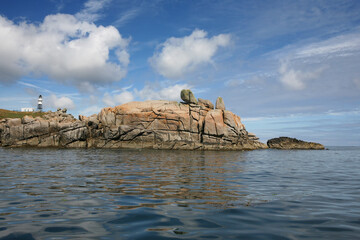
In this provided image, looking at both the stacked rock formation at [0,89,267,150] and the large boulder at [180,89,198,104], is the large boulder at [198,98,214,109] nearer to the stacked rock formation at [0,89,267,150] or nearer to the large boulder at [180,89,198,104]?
the large boulder at [180,89,198,104]

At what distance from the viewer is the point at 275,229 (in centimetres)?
493

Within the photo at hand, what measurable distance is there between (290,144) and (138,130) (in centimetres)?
5250

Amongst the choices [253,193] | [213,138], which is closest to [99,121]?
[213,138]

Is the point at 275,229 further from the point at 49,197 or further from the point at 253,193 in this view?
the point at 49,197

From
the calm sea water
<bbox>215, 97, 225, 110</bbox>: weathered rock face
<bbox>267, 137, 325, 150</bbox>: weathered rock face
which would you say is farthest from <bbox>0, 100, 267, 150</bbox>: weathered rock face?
the calm sea water

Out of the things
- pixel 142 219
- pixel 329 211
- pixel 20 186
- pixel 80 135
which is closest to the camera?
pixel 142 219

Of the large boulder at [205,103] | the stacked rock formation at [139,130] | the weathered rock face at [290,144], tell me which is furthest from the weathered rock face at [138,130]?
the weathered rock face at [290,144]

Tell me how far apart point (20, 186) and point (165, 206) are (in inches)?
251

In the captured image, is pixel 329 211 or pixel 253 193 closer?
pixel 329 211

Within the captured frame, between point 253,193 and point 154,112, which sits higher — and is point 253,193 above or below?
below

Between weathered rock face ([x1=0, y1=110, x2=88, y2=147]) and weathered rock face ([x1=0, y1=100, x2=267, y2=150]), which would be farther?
weathered rock face ([x1=0, y1=100, x2=267, y2=150])

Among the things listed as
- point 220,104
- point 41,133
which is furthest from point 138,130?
point 220,104

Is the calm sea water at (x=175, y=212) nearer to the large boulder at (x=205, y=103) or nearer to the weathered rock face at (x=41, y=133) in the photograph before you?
the weathered rock face at (x=41, y=133)

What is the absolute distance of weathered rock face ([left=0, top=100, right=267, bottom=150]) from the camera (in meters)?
51.5
